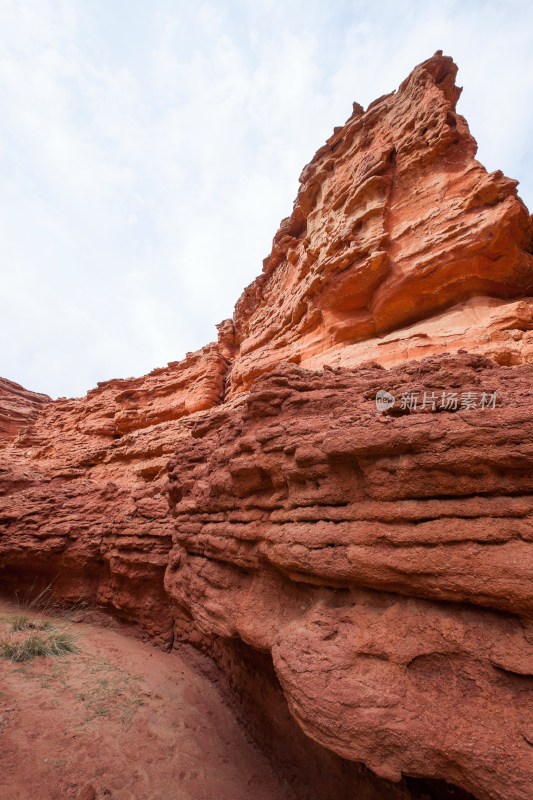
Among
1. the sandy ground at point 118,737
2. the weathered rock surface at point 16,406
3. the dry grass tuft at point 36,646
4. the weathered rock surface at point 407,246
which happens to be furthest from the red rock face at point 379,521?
the weathered rock surface at point 16,406

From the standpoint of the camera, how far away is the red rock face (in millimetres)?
2492

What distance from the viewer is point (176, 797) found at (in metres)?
4.07

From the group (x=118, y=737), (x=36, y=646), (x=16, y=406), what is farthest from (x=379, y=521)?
(x=16, y=406)

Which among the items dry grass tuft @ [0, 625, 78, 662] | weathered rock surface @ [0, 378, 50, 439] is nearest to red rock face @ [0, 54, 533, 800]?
dry grass tuft @ [0, 625, 78, 662]

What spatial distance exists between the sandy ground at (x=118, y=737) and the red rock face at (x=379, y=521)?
2.01ft

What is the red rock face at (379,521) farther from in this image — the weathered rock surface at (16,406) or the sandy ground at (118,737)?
the weathered rock surface at (16,406)

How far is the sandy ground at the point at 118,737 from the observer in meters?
3.87

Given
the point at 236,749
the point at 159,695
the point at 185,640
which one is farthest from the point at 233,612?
the point at 185,640

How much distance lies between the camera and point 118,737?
15.1 feet

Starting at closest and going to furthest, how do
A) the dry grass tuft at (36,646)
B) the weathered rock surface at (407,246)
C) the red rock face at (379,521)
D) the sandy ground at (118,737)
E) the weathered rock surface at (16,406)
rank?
the red rock face at (379,521) < the sandy ground at (118,737) < the dry grass tuft at (36,646) < the weathered rock surface at (407,246) < the weathered rock surface at (16,406)

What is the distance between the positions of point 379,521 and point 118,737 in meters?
4.69

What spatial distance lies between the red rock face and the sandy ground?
0.61 m

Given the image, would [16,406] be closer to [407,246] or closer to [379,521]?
[407,246]

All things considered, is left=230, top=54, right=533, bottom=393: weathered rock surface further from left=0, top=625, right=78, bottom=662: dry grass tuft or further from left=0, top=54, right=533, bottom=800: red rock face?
left=0, top=625, right=78, bottom=662: dry grass tuft
